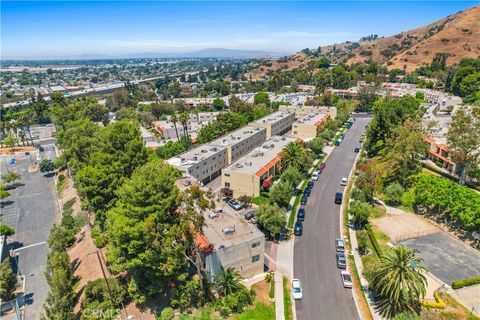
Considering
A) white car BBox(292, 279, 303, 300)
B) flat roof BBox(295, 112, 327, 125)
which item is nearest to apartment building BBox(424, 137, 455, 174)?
flat roof BBox(295, 112, 327, 125)

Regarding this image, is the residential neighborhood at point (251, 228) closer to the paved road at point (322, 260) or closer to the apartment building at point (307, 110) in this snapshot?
the paved road at point (322, 260)

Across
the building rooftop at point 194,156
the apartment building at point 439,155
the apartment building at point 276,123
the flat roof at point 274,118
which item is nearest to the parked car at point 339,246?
the building rooftop at point 194,156

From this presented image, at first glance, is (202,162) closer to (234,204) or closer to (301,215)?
(234,204)

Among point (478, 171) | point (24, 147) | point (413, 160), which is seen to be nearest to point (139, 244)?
point (413, 160)

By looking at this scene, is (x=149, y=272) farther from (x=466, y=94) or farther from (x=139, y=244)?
(x=466, y=94)

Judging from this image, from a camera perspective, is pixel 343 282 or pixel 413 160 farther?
pixel 413 160

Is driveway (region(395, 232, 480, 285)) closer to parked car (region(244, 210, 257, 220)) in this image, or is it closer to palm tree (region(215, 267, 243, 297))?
parked car (region(244, 210, 257, 220))

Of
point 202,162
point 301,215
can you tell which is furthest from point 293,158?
point 202,162
